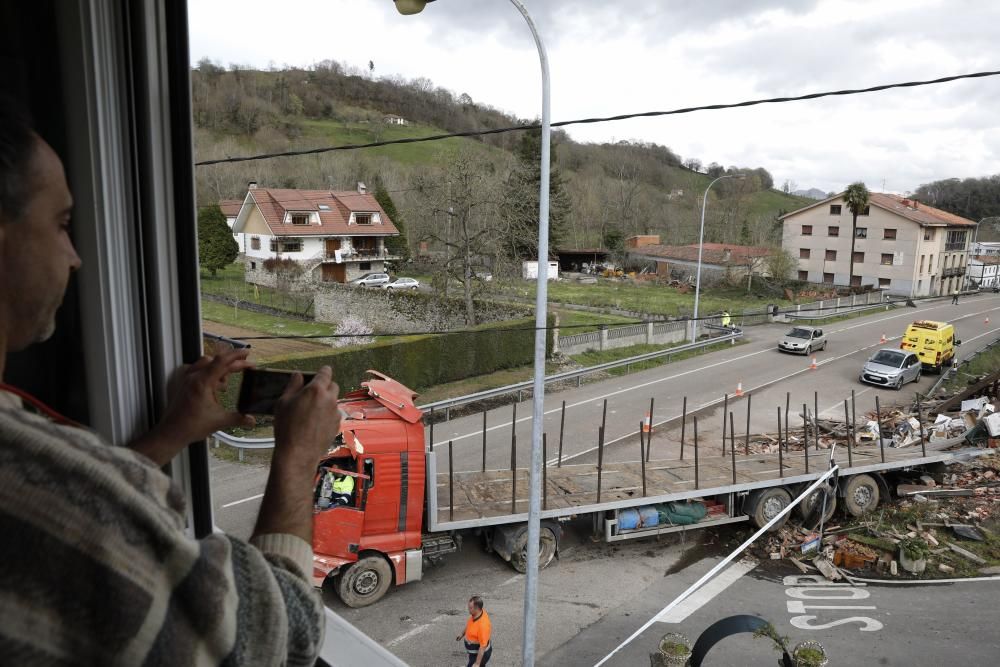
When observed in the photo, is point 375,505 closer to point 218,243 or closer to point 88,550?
point 88,550

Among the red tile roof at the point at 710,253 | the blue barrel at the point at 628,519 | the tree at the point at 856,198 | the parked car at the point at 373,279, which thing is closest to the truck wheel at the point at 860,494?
the blue barrel at the point at 628,519

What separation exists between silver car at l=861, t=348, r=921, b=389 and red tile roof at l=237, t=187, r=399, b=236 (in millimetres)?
13483

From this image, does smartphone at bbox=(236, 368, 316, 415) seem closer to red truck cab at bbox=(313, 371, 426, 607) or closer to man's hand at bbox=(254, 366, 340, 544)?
man's hand at bbox=(254, 366, 340, 544)

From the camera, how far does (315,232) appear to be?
758 inches

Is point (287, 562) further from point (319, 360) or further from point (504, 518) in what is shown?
point (319, 360)

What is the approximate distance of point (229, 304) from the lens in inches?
676

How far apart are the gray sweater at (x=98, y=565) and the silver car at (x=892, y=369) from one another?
724 inches

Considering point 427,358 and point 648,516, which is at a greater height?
point 427,358

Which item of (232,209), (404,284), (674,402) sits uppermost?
(232,209)

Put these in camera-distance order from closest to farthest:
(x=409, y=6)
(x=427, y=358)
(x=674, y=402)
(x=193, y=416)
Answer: (x=193, y=416) → (x=409, y=6) → (x=427, y=358) → (x=674, y=402)

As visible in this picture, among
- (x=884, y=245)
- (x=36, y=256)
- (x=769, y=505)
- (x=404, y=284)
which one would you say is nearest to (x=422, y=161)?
(x=404, y=284)

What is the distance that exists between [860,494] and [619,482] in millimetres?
3441

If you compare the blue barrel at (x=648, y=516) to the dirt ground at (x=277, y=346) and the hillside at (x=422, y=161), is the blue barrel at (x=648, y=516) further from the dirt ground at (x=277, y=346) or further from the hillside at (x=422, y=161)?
the dirt ground at (x=277, y=346)

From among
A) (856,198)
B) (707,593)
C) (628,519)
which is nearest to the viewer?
(707,593)
